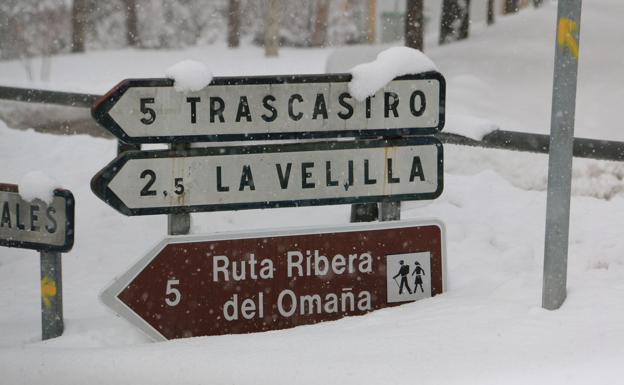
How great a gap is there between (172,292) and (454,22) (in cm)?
1337

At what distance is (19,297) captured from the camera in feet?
22.4

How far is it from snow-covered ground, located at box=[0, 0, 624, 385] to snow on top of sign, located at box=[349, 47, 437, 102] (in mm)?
1241

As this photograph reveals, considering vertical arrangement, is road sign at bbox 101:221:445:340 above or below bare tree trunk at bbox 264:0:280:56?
below

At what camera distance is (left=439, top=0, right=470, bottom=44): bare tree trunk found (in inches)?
684

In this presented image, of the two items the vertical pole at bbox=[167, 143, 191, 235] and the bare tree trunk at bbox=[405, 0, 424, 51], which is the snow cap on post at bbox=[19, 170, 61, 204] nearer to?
the vertical pole at bbox=[167, 143, 191, 235]

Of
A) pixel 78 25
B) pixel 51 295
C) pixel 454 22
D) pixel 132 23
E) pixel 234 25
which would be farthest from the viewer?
pixel 132 23

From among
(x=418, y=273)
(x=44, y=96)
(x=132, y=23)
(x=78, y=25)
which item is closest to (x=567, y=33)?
(x=418, y=273)

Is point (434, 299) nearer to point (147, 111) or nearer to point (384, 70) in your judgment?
point (384, 70)

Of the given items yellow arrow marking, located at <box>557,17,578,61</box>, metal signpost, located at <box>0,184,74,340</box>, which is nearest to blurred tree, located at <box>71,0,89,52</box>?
metal signpost, located at <box>0,184,74,340</box>

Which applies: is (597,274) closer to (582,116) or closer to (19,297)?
(19,297)

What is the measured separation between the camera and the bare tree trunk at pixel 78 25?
28625 mm

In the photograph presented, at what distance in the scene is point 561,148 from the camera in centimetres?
491

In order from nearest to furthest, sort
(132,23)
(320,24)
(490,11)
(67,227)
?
(67,227), (490,11), (132,23), (320,24)

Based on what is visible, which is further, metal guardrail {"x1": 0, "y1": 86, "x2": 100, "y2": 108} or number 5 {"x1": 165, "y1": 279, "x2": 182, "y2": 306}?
metal guardrail {"x1": 0, "y1": 86, "x2": 100, "y2": 108}
